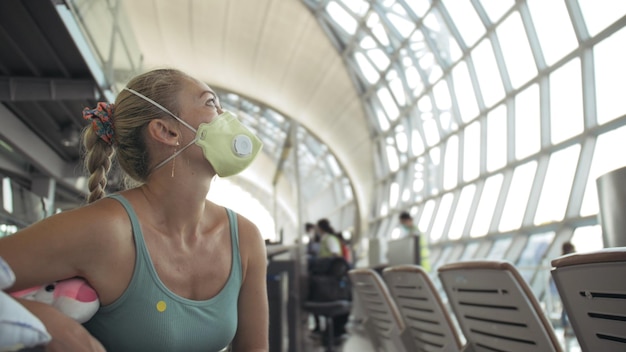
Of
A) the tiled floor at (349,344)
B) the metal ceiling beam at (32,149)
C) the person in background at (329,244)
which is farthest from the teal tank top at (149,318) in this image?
the person in background at (329,244)

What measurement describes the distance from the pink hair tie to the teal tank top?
0.80 ft

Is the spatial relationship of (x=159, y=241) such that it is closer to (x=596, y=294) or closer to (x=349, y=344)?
(x=596, y=294)

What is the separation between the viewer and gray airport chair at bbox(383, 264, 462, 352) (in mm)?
2461

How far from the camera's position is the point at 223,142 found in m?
1.67

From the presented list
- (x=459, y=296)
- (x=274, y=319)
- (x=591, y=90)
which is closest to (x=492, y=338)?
(x=459, y=296)

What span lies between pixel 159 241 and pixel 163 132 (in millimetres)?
337

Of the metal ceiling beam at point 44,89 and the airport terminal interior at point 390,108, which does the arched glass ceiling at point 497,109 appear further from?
the metal ceiling beam at point 44,89

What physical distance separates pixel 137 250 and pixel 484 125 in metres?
11.8

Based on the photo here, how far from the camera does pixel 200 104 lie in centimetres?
170

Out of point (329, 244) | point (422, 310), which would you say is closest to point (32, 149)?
point (329, 244)

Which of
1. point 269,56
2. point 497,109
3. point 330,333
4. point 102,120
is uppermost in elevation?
point 269,56

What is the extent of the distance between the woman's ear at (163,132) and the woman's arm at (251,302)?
0.34 meters

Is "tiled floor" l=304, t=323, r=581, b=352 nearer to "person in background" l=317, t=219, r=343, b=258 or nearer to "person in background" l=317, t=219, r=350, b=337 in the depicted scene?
"person in background" l=317, t=219, r=350, b=337

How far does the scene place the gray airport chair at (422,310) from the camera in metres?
2.46
